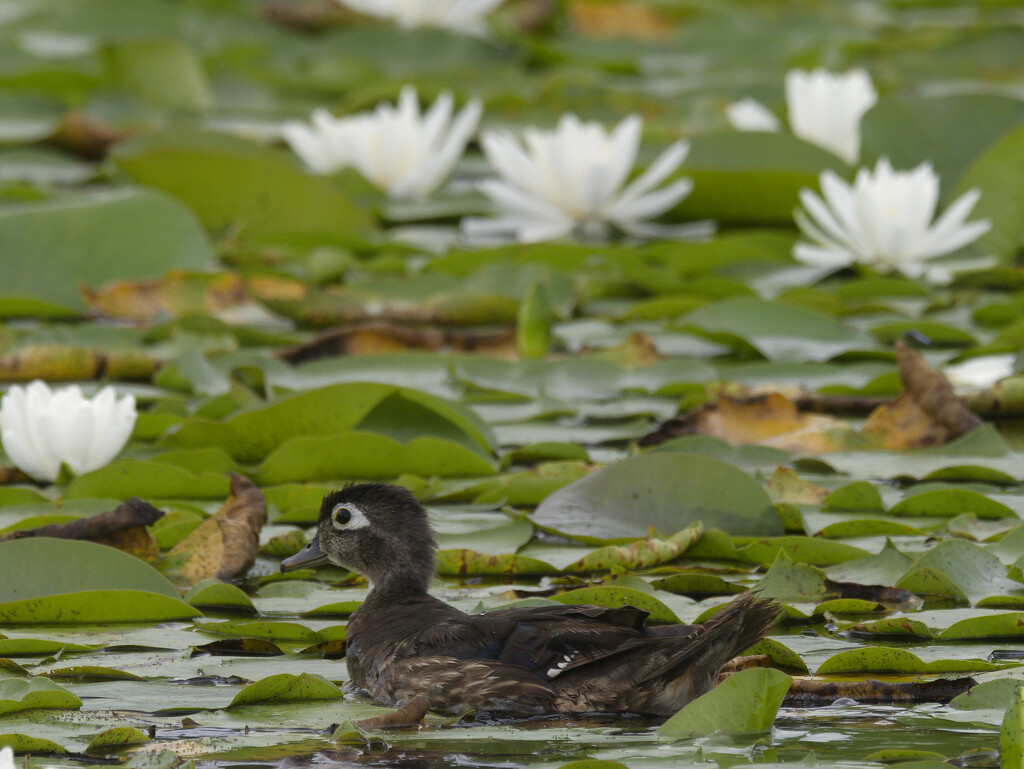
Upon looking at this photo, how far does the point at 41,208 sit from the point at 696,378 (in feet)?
9.45

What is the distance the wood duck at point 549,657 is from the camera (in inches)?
120

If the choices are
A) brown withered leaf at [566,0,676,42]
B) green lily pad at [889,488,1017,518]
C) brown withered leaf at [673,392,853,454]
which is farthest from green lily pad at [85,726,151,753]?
brown withered leaf at [566,0,676,42]

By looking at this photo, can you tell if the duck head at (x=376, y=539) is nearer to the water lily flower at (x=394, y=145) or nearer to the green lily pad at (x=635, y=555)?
the green lily pad at (x=635, y=555)

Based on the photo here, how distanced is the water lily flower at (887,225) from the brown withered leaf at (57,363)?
2946mm

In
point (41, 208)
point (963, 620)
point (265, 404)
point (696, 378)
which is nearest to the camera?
point (963, 620)

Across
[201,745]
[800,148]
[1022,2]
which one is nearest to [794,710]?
[201,745]

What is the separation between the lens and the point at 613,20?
44.9 feet

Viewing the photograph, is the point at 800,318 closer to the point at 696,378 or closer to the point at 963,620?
the point at 696,378

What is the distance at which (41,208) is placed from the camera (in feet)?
21.1

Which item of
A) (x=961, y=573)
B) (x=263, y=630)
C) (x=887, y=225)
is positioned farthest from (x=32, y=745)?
(x=887, y=225)

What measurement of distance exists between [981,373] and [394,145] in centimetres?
375

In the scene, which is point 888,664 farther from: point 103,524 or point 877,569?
point 103,524

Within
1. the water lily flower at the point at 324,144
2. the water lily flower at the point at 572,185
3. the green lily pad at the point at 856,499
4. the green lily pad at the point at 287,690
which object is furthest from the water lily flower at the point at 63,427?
the water lily flower at the point at 324,144

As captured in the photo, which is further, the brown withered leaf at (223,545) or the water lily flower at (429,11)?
the water lily flower at (429,11)
